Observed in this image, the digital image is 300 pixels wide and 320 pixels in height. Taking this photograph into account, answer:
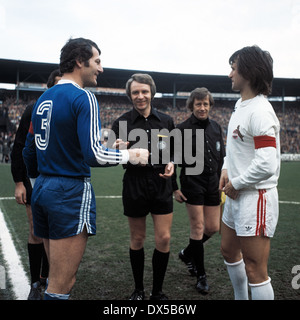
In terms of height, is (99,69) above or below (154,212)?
above

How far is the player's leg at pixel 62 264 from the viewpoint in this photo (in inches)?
77.7

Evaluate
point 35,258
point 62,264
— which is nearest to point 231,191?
point 62,264

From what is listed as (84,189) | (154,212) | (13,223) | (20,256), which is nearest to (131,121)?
(154,212)

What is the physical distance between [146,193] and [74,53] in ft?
5.17

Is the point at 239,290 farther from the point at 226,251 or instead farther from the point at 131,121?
the point at 131,121

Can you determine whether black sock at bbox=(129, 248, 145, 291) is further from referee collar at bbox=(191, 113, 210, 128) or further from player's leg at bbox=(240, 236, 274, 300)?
referee collar at bbox=(191, 113, 210, 128)

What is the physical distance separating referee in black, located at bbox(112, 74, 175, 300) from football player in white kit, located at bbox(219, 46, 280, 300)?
923 mm

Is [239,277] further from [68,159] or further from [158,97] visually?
[158,97]

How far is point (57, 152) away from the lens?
2006mm

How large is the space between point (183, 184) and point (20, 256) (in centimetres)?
241

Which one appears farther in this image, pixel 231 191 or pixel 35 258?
pixel 35 258

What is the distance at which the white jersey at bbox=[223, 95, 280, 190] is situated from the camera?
2145 mm

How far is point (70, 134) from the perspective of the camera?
1985 millimetres

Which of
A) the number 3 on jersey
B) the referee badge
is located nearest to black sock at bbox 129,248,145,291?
the referee badge
